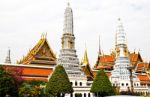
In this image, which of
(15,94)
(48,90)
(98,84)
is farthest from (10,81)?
→ (98,84)

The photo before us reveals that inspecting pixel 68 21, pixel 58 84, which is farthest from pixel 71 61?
pixel 58 84

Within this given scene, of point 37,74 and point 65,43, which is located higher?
point 65,43

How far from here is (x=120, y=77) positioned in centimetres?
Result: 6562

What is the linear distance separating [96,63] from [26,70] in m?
30.4

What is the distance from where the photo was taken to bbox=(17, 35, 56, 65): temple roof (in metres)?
61.0

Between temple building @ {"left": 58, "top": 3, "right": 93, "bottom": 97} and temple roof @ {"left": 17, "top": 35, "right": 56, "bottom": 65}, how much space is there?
5.19 metres

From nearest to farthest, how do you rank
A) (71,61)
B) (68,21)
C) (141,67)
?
(71,61) → (68,21) → (141,67)

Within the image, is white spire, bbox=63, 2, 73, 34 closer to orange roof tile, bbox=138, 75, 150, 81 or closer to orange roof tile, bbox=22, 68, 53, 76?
orange roof tile, bbox=22, 68, 53, 76

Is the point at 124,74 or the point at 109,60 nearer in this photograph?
the point at 124,74

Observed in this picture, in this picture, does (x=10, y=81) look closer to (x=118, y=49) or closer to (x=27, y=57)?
(x=27, y=57)

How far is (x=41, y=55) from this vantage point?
62.2m

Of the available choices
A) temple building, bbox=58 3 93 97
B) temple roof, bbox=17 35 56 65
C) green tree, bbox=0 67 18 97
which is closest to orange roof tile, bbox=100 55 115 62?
temple roof, bbox=17 35 56 65

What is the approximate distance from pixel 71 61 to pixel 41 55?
25.0ft

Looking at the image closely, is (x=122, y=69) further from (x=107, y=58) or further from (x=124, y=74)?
(x=107, y=58)
